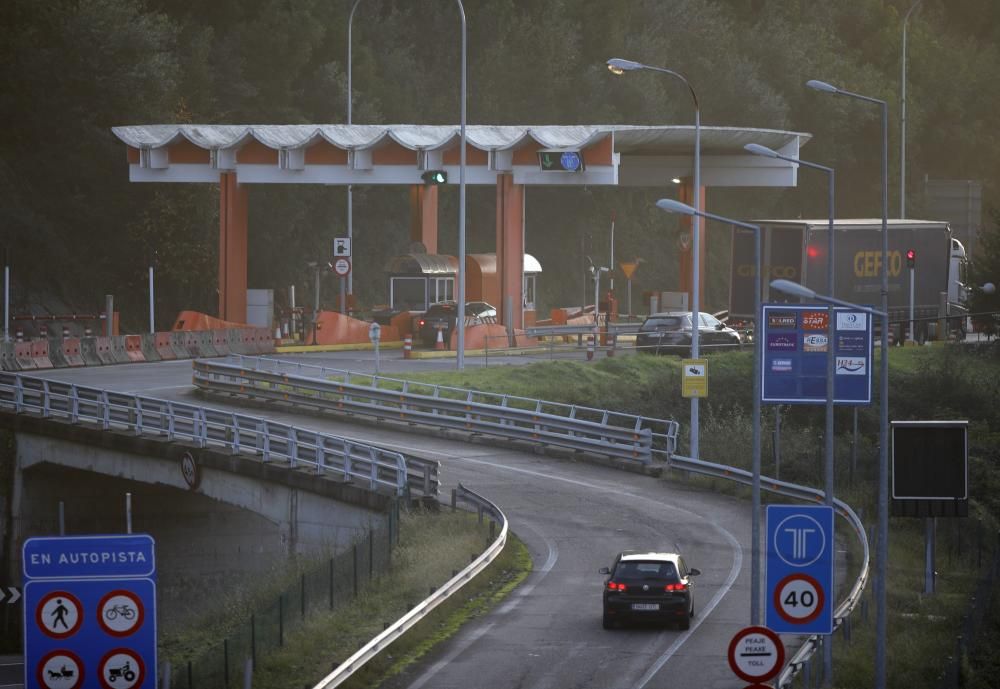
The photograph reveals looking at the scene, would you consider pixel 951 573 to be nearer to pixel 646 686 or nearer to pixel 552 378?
pixel 646 686

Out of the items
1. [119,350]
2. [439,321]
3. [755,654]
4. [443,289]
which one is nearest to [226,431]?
[119,350]

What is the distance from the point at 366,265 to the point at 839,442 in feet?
139

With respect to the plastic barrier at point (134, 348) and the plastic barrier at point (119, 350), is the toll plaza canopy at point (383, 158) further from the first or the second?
the plastic barrier at point (119, 350)

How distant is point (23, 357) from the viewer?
160 ft

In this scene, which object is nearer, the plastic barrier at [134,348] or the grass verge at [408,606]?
the grass verge at [408,606]

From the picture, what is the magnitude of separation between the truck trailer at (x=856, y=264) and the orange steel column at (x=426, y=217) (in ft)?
43.4

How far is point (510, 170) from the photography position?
60344 millimetres

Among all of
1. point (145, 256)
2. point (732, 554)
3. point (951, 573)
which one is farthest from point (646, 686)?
point (145, 256)

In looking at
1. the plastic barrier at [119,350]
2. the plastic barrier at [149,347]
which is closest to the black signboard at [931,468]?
the plastic barrier at [119,350]

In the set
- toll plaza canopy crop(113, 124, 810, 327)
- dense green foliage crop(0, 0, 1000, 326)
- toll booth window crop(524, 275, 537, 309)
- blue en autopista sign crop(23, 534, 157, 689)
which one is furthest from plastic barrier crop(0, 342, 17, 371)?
blue en autopista sign crop(23, 534, 157, 689)

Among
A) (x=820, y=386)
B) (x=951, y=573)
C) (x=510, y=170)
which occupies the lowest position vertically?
(x=951, y=573)

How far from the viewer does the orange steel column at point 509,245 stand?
60781 millimetres

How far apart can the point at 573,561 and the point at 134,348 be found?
27.3m

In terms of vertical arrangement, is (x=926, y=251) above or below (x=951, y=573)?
above
